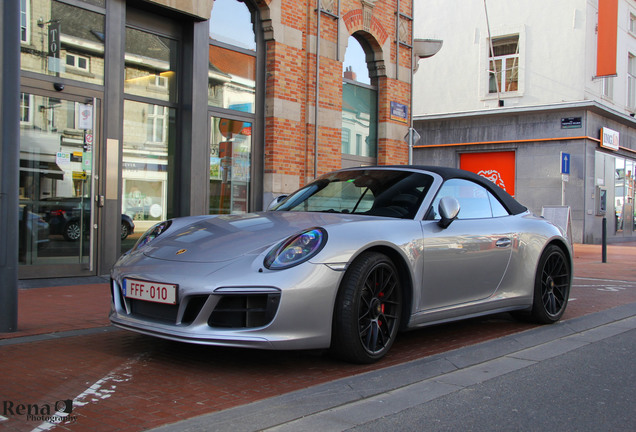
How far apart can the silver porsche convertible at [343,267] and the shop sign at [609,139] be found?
62.8ft

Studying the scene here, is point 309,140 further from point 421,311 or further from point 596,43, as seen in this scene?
point 596,43

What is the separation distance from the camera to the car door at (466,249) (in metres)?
4.62

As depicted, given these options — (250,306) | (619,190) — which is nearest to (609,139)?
(619,190)

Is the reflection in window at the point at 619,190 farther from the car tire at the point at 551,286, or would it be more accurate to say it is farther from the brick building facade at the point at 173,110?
the car tire at the point at 551,286

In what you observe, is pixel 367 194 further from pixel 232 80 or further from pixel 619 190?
pixel 619 190

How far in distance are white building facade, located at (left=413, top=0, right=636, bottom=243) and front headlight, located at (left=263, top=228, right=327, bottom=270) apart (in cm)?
1916

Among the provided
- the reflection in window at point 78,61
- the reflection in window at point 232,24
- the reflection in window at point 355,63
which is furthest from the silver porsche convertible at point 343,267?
the reflection in window at point 355,63

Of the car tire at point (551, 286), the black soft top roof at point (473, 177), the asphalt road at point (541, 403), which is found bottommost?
the asphalt road at point (541, 403)

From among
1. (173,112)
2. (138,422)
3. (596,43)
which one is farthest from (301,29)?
(596,43)

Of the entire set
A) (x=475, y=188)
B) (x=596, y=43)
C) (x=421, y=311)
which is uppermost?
(x=596, y=43)

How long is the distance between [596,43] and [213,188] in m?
18.3

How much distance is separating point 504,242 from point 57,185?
5.84 m

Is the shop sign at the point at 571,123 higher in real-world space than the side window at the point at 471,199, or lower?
higher

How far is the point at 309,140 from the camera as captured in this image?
12.0m
